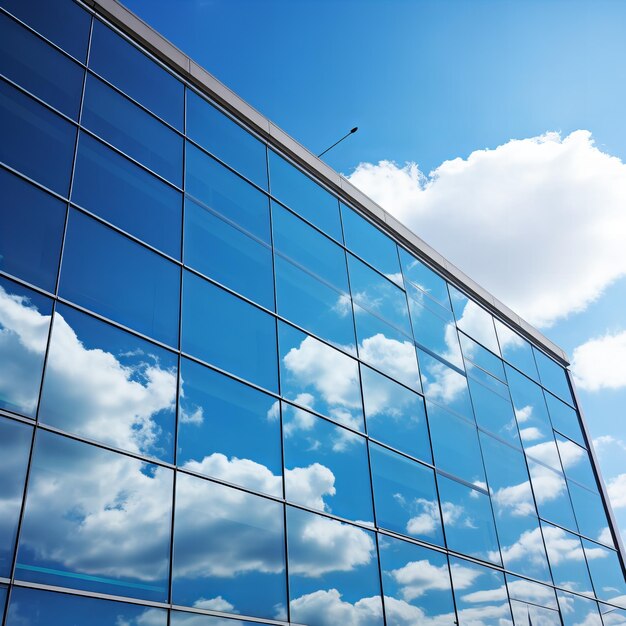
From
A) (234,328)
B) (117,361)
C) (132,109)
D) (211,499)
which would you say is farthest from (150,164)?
(211,499)

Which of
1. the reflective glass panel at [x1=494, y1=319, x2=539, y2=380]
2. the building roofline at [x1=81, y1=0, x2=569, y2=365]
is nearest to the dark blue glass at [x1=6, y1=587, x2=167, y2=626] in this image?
the building roofline at [x1=81, y1=0, x2=569, y2=365]

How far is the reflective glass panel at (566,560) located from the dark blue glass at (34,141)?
1564 cm

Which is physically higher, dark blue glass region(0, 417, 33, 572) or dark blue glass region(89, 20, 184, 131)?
dark blue glass region(89, 20, 184, 131)

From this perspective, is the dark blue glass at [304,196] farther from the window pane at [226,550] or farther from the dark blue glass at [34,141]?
the window pane at [226,550]

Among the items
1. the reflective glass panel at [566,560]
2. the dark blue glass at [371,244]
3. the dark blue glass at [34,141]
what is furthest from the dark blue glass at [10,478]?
the reflective glass panel at [566,560]

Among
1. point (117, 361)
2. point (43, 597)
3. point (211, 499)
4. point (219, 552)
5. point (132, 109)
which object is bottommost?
point (43, 597)

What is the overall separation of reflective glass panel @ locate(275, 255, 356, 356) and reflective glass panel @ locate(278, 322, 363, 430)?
1.11 ft

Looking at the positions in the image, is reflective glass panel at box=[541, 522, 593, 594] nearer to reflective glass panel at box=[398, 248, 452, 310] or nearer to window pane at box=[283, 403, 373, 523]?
reflective glass panel at box=[398, 248, 452, 310]

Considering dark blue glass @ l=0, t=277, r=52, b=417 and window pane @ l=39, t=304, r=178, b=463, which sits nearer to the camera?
dark blue glass @ l=0, t=277, r=52, b=417

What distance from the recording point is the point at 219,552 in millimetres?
10898

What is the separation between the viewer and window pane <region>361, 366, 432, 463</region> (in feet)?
52.4

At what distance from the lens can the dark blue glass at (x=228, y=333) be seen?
1259 cm

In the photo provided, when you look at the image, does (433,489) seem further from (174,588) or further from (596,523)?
(596,523)

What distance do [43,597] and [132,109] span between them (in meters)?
9.01
